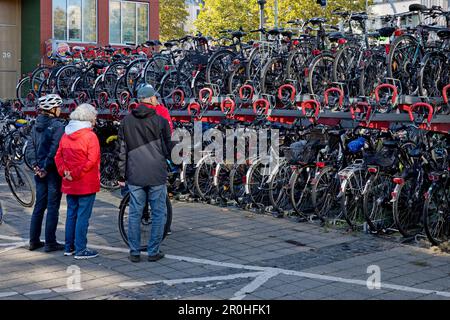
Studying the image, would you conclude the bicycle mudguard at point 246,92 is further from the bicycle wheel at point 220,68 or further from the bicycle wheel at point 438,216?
the bicycle wheel at point 438,216

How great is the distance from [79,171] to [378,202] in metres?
3.58

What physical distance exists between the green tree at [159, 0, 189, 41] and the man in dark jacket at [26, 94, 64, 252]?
119 ft

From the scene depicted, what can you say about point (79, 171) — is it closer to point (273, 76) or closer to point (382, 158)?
point (382, 158)

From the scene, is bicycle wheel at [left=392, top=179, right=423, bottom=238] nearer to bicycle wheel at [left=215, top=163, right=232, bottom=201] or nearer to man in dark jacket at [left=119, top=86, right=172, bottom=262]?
man in dark jacket at [left=119, top=86, right=172, bottom=262]

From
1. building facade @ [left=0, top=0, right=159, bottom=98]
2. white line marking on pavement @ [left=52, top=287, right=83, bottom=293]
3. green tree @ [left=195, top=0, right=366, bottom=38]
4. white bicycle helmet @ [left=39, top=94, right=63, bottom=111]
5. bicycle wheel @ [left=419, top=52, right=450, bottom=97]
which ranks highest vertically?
green tree @ [left=195, top=0, right=366, bottom=38]

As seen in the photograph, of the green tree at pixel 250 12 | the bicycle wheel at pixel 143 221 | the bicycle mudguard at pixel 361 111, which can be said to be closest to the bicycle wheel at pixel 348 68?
the bicycle mudguard at pixel 361 111

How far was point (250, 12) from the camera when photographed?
120 ft

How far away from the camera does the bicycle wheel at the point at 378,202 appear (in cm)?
806

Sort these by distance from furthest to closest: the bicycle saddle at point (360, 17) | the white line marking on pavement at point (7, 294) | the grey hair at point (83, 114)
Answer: the bicycle saddle at point (360, 17), the grey hair at point (83, 114), the white line marking on pavement at point (7, 294)

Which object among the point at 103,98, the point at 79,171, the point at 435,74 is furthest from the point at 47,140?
the point at 103,98

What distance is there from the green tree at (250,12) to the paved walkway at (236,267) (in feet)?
81.4

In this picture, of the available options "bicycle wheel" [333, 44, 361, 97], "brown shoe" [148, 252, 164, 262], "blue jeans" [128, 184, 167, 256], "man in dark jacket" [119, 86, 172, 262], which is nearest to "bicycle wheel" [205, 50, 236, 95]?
"bicycle wheel" [333, 44, 361, 97]

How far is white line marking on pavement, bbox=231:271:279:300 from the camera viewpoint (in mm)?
5813

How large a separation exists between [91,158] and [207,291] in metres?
2.03
